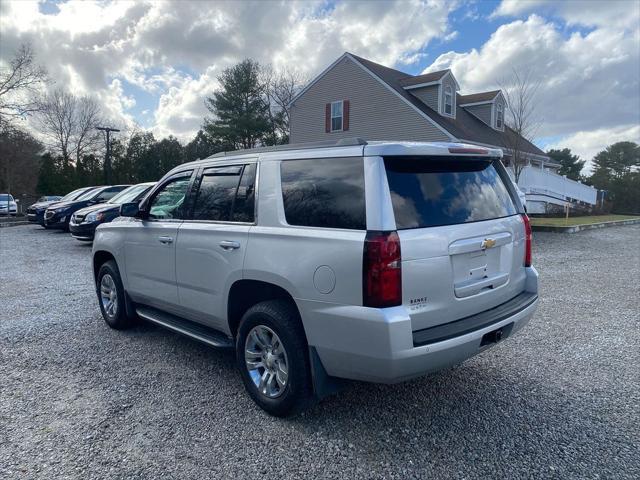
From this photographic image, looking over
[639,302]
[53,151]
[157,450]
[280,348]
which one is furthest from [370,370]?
[53,151]

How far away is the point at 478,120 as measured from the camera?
27031mm

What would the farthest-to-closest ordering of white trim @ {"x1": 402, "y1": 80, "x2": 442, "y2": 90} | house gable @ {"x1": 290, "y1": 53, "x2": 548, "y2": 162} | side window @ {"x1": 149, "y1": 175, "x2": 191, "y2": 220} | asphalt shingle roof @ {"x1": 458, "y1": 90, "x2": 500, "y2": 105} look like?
asphalt shingle roof @ {"x1": 458, "y1": 90, "x2": 500, "y2": 105} → white trim @ {"x1": 402, "y1": 80, "x2": 442, "y2": 90} → house gable @ {"x1": 290, "y1": 53, "x2": 548, "y2": 162} → side window @ {"x1": 149, "y1": 175, "x2": 191, "y2": 220}

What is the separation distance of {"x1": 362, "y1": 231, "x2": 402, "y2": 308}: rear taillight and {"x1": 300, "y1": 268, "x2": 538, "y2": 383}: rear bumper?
0.07m

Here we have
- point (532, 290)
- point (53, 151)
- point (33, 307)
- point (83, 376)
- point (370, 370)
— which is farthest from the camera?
point (53, 151)

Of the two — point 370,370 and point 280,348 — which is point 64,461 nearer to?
point 280,348

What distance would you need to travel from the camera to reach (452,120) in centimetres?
2350

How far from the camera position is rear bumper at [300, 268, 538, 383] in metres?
2.52

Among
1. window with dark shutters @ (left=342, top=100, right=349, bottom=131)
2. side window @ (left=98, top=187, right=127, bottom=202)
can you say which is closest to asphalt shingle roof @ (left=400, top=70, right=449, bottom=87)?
window with dark shutters @ (left=342, top=100, right=349, bottom=131)

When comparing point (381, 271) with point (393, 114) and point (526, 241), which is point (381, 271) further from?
point (393, 114)

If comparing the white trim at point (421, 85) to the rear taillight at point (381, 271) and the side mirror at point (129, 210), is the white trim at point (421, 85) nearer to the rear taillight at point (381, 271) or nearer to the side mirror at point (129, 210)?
the side mirror at point (129, 210)

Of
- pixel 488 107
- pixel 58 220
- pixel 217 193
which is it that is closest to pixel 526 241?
pixel 217 193

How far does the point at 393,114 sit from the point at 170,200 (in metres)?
19.3

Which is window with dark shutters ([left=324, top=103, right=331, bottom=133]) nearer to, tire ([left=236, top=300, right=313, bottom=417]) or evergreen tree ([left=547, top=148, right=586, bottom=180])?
tire ([left=236, top=300, right=313, bottom=417])

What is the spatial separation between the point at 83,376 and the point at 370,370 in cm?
275
